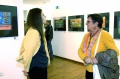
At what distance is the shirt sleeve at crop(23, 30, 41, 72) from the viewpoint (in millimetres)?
1562

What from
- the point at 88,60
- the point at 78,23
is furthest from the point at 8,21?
the point at 78,23

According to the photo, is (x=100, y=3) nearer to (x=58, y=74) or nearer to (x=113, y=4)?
(x=113, y=4)

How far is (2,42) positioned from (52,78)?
1.63m

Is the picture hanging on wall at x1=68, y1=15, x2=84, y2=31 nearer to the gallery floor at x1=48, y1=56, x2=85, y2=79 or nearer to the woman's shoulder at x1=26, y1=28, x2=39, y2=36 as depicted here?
the gallery floor at x1=48, y1=56, x2=85, y2=79

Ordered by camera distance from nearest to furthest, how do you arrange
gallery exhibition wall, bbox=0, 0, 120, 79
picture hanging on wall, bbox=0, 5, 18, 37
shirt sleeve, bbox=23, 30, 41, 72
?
shirt sleeve, bbox=23, 30, 41, 72, picture hanging on wall, bbox=0, 5, 18, 37, gallery exhibition wall, bbox=0, 0, 120, 79

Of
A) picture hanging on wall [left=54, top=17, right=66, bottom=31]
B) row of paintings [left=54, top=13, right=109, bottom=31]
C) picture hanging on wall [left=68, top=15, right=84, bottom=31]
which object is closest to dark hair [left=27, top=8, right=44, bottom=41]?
row of paintings [left=54, top=13, right=109, bottom=31]

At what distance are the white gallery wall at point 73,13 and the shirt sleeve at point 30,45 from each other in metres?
2.90

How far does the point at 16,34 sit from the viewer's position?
10.1ft

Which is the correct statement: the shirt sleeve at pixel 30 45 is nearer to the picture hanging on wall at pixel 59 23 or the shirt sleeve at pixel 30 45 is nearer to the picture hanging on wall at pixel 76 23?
the picture hanging on wall at pixel 76 23

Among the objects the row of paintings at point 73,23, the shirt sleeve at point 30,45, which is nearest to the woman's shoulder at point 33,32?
the shirt sleeve at point 30,45

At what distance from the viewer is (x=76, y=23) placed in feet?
16.5

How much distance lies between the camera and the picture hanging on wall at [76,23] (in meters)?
4.83

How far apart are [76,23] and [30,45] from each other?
144 inches

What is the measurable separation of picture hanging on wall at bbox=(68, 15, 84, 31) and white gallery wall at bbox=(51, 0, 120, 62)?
0.12 meters
